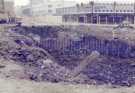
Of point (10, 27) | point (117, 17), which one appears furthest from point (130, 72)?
point (117, 17)

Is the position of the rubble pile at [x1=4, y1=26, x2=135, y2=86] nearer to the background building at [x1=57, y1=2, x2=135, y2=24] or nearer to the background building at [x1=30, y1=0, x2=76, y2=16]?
the background building at [x1=57, y1=2, x2=135, y2=24]

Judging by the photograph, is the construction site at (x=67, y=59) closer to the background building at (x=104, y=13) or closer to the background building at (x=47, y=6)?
the background building at (x=104, y=13)

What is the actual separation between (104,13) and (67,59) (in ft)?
55.9

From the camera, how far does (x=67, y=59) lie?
120 feet

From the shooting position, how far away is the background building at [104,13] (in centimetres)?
5212

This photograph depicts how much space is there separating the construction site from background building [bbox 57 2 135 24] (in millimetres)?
10201

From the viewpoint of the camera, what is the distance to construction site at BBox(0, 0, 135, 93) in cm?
3105

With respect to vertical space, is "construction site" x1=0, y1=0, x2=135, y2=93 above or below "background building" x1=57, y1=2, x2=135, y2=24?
below

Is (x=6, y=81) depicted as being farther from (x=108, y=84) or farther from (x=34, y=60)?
(x=108, y=84)

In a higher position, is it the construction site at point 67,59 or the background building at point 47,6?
the background building at point 47,6

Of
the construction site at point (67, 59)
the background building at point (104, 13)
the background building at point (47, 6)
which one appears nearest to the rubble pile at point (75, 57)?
the construction site at point (67, 59)

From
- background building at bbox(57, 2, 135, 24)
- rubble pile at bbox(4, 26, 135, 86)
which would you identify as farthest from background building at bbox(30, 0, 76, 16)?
rubble pile at bbox(4, 26, 135, 86)

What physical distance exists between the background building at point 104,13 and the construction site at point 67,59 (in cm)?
1020

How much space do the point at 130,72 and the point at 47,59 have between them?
7513 mm
